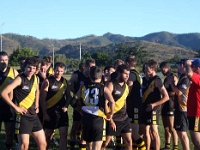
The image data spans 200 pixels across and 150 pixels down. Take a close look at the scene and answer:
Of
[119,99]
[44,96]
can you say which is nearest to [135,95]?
[119,99]

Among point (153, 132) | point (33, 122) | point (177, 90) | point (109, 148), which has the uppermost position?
point (177, 90)

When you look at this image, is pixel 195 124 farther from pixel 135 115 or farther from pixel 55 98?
pixel 55 98

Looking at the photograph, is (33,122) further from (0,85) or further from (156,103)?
(156,103)

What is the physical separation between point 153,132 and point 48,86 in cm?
258

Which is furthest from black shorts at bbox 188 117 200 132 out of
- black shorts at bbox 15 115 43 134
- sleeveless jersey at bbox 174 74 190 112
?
black shorts at bbox 15 115 43 134

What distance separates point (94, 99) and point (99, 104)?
0.14 meters

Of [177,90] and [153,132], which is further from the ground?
[177,90]

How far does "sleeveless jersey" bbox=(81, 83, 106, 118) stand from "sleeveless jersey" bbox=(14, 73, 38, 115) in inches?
38.1

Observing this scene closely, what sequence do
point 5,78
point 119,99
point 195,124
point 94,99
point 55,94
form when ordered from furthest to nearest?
1. point 5,78
2. point 55,94
3. point 119,99
4. point 195,124
5. point 94,99

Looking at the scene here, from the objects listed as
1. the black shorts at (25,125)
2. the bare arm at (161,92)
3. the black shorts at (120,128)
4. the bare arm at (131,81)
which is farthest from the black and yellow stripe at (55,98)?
the bare arm at (161,92)

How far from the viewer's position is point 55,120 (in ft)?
24.9

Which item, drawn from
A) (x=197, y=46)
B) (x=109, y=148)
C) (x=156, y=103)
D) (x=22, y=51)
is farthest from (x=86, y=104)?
(x=197, y=46)

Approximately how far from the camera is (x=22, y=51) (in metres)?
67.0

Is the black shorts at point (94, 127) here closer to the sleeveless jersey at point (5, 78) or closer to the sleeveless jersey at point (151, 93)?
the sleeveless jersey at point (151, 93)
